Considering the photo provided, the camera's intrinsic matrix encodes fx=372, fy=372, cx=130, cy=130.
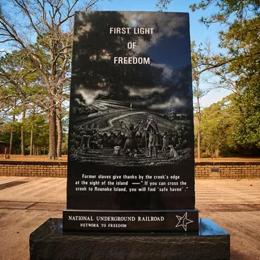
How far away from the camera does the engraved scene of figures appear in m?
3.77

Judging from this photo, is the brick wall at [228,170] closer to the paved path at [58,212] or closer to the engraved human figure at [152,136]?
the paved path at [58,212]

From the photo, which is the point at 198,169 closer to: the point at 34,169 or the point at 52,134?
the point at 34,169

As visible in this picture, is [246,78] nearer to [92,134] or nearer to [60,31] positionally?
[92,134]

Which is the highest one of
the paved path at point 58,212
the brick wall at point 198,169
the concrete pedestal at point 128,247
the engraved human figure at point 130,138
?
the engraved human figure at point 130,138

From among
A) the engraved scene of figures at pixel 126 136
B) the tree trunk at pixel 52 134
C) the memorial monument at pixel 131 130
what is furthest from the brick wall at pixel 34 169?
the engraved scene of figures at pixel 126 136

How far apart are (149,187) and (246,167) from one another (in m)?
13.2

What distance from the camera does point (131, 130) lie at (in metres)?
3.83

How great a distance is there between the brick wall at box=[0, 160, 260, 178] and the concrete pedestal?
12.5 metres

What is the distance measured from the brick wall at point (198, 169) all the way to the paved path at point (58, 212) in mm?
3176

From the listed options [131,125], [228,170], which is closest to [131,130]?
[131,125]

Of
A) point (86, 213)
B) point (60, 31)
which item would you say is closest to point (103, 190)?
point (86, 213)

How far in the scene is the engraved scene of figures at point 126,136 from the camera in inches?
148

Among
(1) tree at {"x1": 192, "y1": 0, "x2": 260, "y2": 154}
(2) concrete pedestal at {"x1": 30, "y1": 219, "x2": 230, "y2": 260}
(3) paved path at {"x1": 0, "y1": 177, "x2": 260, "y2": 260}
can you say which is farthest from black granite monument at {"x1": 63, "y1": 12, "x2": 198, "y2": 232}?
(1) tree at {"x1": 192, "y1": 0, "x2": 260, "y2": 154}

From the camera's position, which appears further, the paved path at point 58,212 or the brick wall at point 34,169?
the brick wall at point 34,169
